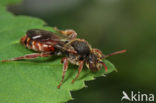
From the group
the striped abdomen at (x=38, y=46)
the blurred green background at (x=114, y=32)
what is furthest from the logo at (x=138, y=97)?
the striped abdomen at (x=38, y=46)

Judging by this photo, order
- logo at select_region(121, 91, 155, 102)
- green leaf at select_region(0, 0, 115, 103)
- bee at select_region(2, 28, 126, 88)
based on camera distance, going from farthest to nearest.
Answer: logo at select_region(121, 91, 155, 102) < bee at select_region(2, 28, 126, 88) < green leaf at select_region(0, 0, 115, 103)

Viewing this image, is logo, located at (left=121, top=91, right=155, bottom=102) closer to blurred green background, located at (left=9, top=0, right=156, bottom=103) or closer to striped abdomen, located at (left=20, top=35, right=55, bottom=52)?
blurred green background, located at (left=9, top=0, right=156, bottom=103)

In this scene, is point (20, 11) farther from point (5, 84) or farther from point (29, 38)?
point (5, 84)

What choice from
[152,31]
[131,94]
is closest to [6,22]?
[131,94]

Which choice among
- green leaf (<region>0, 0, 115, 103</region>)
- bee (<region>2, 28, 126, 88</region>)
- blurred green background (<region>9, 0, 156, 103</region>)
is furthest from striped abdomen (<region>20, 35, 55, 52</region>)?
blurred green background (<region>9, 0, 156, 103</region>)

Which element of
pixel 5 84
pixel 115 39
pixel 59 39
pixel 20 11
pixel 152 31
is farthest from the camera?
pixel 20 11

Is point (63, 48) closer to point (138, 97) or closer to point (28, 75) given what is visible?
point (28, 75)
